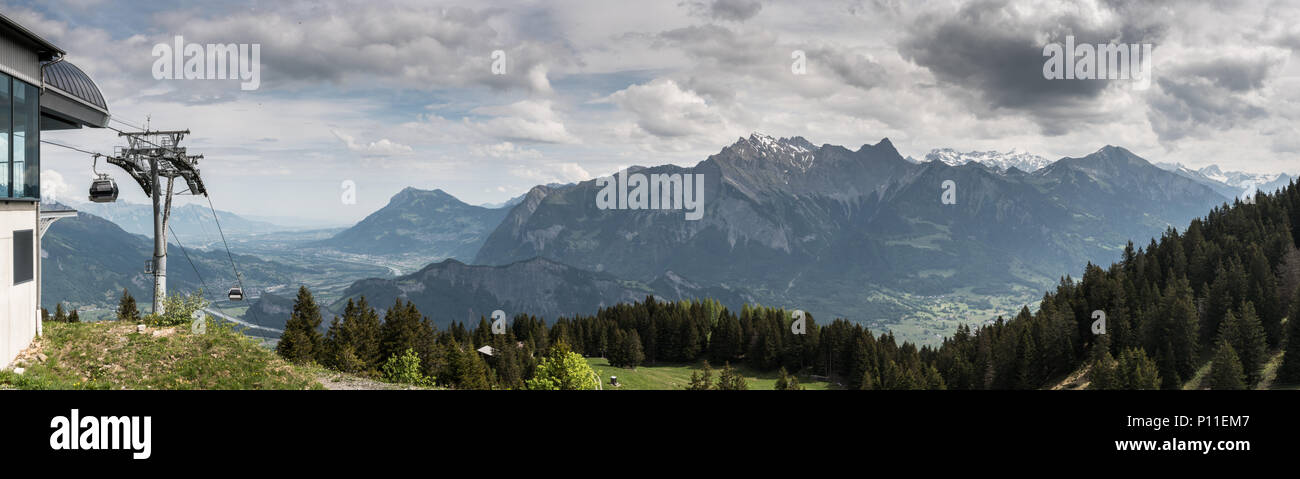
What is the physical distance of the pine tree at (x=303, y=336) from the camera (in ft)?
214

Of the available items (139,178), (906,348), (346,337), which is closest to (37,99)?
(139,178)

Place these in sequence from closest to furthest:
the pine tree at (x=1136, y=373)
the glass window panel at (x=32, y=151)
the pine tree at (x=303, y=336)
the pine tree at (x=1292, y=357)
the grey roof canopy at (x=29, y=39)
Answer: the grey roof canopy at (x=29, y=39), the glass window panel at (x=32, y=151), the pine tree at (x=303, y=336), the pine tree at (x=1136, y=373), the pine tree at (x=1292, y=357)

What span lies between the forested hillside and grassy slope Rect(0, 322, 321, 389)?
99.8ft

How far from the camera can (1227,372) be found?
3273 inches

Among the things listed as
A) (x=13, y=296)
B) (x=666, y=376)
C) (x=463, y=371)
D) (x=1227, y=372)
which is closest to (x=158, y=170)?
(x=13, y=296)

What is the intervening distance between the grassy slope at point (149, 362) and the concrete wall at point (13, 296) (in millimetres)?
845

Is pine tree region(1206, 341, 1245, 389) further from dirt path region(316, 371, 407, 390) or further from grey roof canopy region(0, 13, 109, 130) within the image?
grey roof canopy region(0, 13, 109, 130)

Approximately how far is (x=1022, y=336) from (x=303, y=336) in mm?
119139

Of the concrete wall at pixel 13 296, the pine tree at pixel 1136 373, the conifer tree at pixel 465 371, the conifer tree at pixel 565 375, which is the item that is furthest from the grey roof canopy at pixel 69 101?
the pine tree at pixel 1136 373

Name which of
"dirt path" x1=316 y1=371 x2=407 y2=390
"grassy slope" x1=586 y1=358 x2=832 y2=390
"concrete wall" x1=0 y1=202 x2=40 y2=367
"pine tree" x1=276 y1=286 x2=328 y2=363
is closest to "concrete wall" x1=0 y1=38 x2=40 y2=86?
"concrete wall" x1=0 y1=202 x2=40 y2=367

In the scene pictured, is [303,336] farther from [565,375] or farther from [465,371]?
[565,375]

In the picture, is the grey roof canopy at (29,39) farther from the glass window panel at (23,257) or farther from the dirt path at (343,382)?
the dirt path at (343,382)
